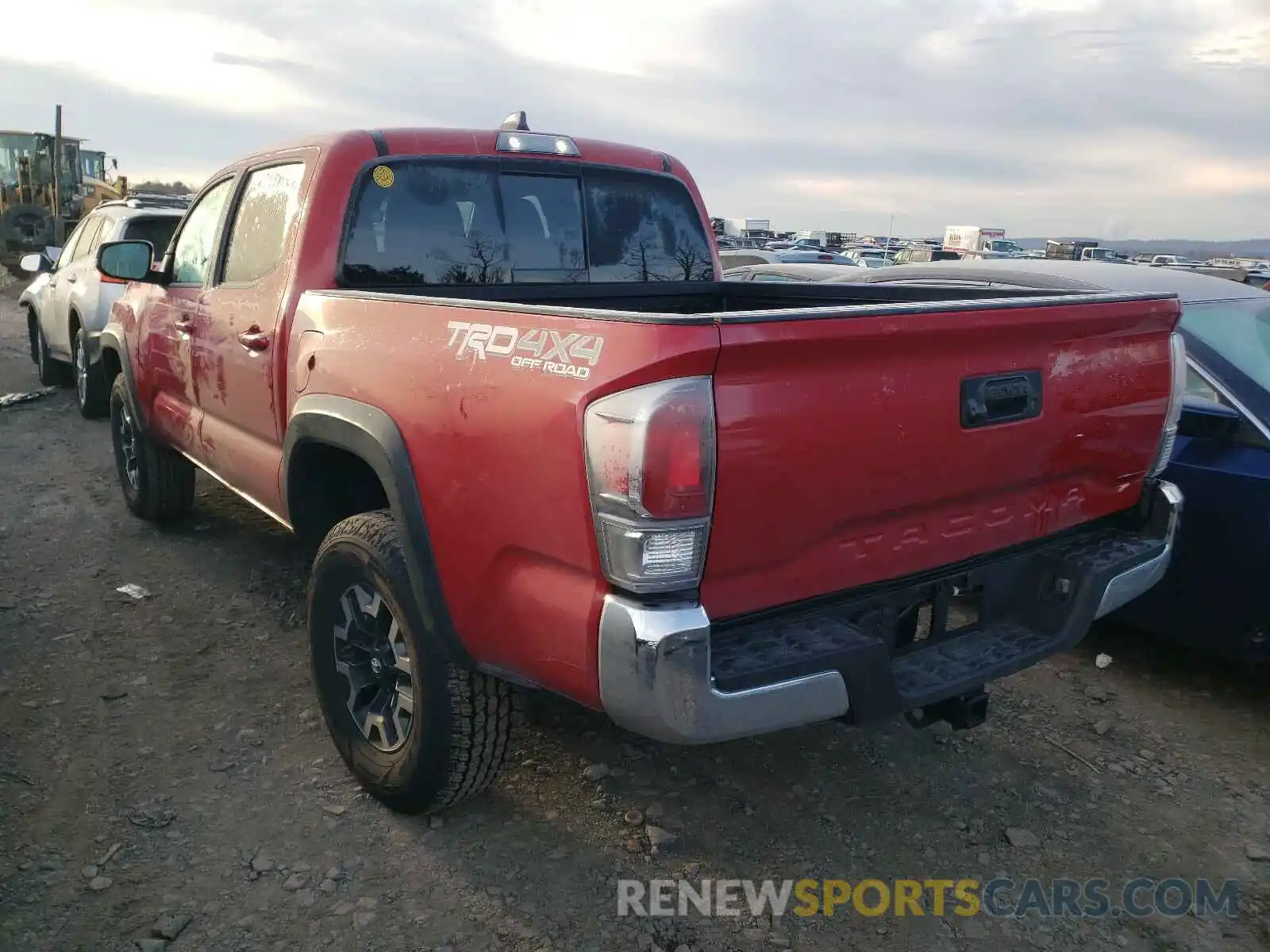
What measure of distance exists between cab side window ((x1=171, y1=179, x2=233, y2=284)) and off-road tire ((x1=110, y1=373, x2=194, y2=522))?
0.91 m

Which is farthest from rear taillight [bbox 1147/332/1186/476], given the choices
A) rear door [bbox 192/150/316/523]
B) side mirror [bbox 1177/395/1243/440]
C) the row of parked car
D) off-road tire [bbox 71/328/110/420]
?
off-road tire [bbox 71/328/110/420]

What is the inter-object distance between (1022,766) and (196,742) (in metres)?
2.86

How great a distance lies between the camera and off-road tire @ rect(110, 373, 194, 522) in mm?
5199

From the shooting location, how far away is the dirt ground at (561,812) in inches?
98.5

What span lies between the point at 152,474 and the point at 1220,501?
5109 mm

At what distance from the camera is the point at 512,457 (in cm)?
222

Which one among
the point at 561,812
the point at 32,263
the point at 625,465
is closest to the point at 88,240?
the point at 32,263

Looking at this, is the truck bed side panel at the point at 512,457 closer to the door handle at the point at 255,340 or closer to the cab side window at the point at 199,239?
the door handle at the point at 255,340

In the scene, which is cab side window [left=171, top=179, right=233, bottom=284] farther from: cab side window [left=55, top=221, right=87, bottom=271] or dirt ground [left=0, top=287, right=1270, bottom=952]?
cab side window [left=55, top=221, right=87, bottom=271]

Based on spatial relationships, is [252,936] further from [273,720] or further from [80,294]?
[80,294]

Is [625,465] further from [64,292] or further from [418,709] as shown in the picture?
[64,292]

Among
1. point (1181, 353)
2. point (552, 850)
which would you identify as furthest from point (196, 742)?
point (1181, 353)

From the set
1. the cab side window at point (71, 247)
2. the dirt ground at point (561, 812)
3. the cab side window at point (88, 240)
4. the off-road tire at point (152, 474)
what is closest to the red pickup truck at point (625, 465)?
the dirt ground at point (561, 812)

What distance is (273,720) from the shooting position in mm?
3469
